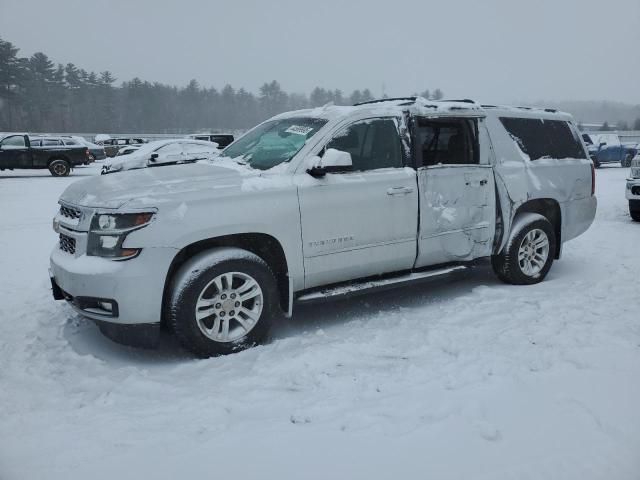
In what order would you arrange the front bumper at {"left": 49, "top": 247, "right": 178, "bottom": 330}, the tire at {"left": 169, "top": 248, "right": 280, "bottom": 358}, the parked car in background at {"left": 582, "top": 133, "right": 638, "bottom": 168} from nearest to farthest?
the front bumper at {"left": 49, "top": 247, "right": 178, "bottom": 330} < the tire at {"left": 169, "top": 248, "right": 280, "bottom": 358} < the parked car in background at {"left": 582, "top": 133, "right": 638, "bottom": 168}

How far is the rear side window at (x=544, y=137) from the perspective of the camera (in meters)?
5.60

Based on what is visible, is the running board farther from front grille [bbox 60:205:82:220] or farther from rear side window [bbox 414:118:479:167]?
front grille [bbox 60:205:82:220]

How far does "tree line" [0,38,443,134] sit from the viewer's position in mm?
60656

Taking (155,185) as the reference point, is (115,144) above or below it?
above

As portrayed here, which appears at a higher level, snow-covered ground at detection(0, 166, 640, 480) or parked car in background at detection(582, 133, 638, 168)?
parked car in background at detection(582, 133, 638, 168)

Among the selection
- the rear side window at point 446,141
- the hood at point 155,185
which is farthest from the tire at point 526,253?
the hood at point 155,185

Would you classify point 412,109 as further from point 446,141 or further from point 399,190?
point 399,190

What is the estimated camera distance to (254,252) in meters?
4.14

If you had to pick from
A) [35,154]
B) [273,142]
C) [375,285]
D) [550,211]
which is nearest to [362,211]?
[375,285]

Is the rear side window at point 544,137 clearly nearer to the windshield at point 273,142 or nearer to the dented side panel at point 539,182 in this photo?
the dented side panel at point 539,182

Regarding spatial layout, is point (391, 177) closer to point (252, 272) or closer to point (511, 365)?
point (252, 272)

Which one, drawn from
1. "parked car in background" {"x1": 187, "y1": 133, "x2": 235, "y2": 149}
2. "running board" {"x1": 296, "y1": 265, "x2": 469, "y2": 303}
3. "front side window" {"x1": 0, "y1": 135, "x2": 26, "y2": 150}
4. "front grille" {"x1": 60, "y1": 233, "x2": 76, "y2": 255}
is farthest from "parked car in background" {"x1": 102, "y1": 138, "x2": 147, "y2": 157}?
"running board" {"x1": 296, "y1": 265, "x2": 469, "y2": 303}

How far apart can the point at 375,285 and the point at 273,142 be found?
1.57 metres

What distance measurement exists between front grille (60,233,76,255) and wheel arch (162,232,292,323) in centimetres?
76
